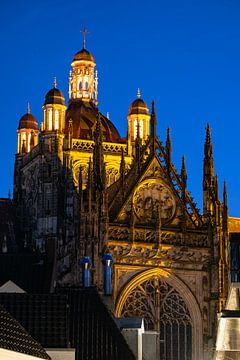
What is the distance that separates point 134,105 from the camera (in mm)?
101312

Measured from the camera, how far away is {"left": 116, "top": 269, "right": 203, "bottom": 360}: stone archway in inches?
2958

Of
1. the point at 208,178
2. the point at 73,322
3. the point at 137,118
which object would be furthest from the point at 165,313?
the point at 137,118

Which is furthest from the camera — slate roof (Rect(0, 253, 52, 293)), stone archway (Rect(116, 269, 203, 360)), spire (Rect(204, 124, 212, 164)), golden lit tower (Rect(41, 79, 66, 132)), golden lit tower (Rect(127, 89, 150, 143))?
golden lit tower (Rect(127, 89, 150, 143))

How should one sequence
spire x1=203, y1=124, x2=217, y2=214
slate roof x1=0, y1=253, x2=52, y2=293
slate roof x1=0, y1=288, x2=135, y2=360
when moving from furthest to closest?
spire x1=203, y1=124, x2=217, y2=214 → slate roof x1=0, y1=253, x2=52, y2=293 → slate roof x1=0, y1=288, x2=135, y2=360

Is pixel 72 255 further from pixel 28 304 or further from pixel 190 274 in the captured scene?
pixel 28 304

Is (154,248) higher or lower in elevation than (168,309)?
higher

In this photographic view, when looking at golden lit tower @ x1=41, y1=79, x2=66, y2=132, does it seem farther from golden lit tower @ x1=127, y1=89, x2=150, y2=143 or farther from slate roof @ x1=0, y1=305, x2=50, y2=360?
slate roof @ x1=0, y1=305, x2=50, y2=360

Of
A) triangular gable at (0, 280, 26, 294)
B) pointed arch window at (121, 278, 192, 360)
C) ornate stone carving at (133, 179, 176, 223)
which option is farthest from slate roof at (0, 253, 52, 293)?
ornate stone carving at (133, 179, 176, 223)

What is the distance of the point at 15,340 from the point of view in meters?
36.5

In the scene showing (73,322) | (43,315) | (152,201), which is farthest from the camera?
(152,201)

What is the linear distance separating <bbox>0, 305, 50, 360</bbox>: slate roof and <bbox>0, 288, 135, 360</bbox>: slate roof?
5.01 meters

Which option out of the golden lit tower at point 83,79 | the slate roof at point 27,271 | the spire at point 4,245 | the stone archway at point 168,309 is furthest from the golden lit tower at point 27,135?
the stone archway at point 168,309

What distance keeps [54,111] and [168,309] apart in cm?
2519

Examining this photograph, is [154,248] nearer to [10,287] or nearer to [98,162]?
[98,162]
